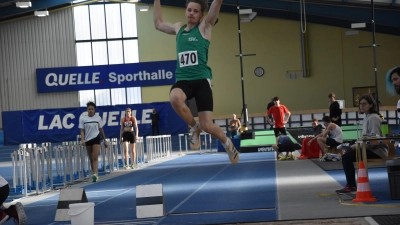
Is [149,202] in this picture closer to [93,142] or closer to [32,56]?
[93,142]

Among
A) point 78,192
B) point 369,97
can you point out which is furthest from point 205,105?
point 369,97

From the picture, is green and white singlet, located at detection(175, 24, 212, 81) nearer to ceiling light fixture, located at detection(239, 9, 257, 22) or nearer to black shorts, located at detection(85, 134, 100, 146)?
black shorts, located at detection(85, 134, 100, 146)

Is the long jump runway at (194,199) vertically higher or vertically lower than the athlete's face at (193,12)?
lower

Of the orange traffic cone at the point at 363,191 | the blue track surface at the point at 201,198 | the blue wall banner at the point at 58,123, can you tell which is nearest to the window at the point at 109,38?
the blue wall banner at the point at 58,123

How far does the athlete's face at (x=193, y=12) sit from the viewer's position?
667cm

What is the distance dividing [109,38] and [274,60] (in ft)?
28.9

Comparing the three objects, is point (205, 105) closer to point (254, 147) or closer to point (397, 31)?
point (254, 147)

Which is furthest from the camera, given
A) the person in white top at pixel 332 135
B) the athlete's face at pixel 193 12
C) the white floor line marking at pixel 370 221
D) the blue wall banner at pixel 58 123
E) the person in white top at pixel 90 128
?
the blue wall banner at pixel 58 123

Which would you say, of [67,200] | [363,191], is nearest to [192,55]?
[67,200]

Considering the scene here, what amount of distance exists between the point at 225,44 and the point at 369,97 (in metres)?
29.7

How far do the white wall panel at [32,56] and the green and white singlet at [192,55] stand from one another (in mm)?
31423

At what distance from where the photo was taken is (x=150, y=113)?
97.2 feet

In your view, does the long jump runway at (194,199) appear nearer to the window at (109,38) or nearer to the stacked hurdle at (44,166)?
the stacked hurdle at (44,166)

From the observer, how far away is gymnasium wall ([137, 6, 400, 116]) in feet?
124
